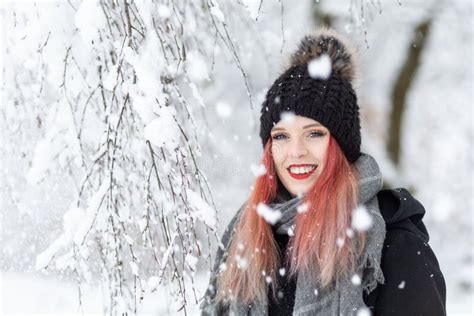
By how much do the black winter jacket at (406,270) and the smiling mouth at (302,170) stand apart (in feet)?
0.95

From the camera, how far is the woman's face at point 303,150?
2602 millimetres

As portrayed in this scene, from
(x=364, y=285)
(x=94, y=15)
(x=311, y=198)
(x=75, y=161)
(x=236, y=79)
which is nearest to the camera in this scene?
(x=94, y=15)

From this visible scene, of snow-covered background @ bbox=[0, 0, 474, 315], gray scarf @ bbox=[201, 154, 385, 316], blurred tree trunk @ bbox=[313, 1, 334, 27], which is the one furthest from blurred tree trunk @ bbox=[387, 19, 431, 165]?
gray scarf @ bbox=[201, 154, 385, 316]

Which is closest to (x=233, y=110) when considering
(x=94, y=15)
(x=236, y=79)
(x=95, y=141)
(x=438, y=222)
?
(x=236, y=79)

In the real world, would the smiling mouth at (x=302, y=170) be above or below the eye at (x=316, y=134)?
below

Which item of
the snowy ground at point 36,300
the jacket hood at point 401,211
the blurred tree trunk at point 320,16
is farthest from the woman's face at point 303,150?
the blurred tree trunk at point 320,16

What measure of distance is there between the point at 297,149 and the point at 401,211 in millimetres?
439

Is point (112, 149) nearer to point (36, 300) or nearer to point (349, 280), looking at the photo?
point (349, 280)

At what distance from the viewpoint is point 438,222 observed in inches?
448

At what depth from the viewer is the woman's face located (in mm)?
2602

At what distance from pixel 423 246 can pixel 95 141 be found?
1.37 metres

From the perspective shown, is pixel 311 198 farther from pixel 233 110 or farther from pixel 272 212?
pixel 233 110

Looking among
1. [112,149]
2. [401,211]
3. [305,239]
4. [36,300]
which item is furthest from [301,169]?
[36,300]

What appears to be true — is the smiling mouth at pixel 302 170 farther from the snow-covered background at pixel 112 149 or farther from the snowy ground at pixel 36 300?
the snowy ground at pixel 36 300
